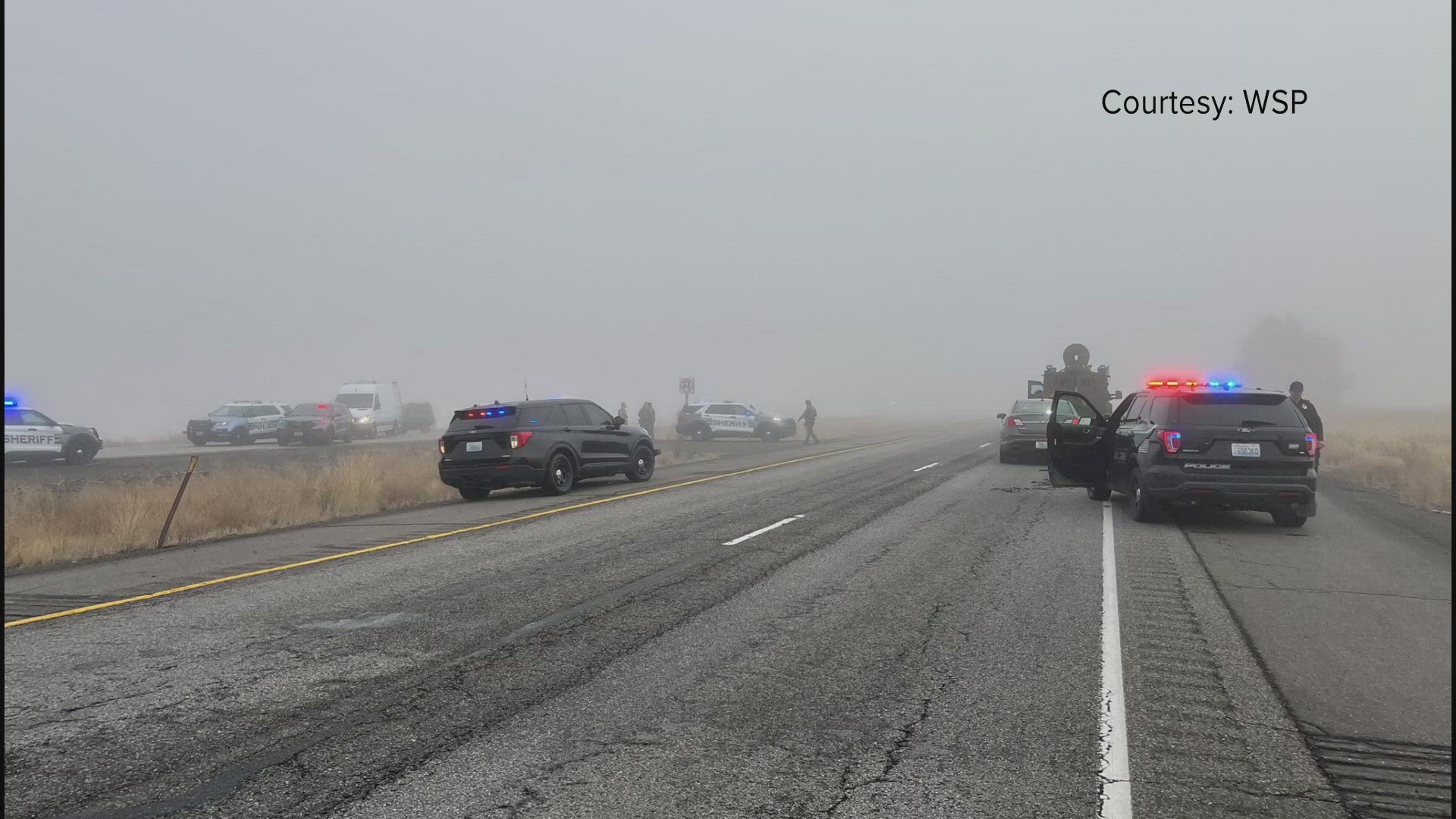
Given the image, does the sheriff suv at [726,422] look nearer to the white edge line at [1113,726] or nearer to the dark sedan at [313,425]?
the dark sedan at [313,425]

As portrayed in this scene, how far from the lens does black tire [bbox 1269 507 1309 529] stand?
11203 millimetres

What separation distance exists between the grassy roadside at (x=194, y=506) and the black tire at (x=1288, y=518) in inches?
493

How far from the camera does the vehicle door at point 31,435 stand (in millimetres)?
22125

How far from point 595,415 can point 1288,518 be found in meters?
11.1

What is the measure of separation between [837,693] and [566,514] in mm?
8344

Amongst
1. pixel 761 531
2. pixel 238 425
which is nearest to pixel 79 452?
pixel 238 425

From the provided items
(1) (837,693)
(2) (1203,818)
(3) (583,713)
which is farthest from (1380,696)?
(3) (583,713)

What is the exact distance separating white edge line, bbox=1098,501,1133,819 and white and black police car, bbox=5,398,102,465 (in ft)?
79.2

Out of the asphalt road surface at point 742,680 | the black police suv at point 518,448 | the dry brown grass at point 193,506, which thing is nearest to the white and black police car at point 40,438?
the dry brown grass at point 193,506

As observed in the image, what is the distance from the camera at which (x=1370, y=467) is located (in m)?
20.3

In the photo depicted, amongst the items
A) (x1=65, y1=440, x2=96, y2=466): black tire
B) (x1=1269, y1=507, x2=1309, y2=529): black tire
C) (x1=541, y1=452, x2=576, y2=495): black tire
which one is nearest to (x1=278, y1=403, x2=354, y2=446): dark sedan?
(x1=65, y1=440, x2=96, y2=466): black tire

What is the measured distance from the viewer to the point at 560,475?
1603 centimetres

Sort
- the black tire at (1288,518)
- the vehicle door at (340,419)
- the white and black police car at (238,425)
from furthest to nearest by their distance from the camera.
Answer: the vehicle door at (340,419) → the white and black police car at (238,425) → the black tire at (1288,518)

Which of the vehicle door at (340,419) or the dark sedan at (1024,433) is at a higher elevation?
the vehicle door at (340,419)
